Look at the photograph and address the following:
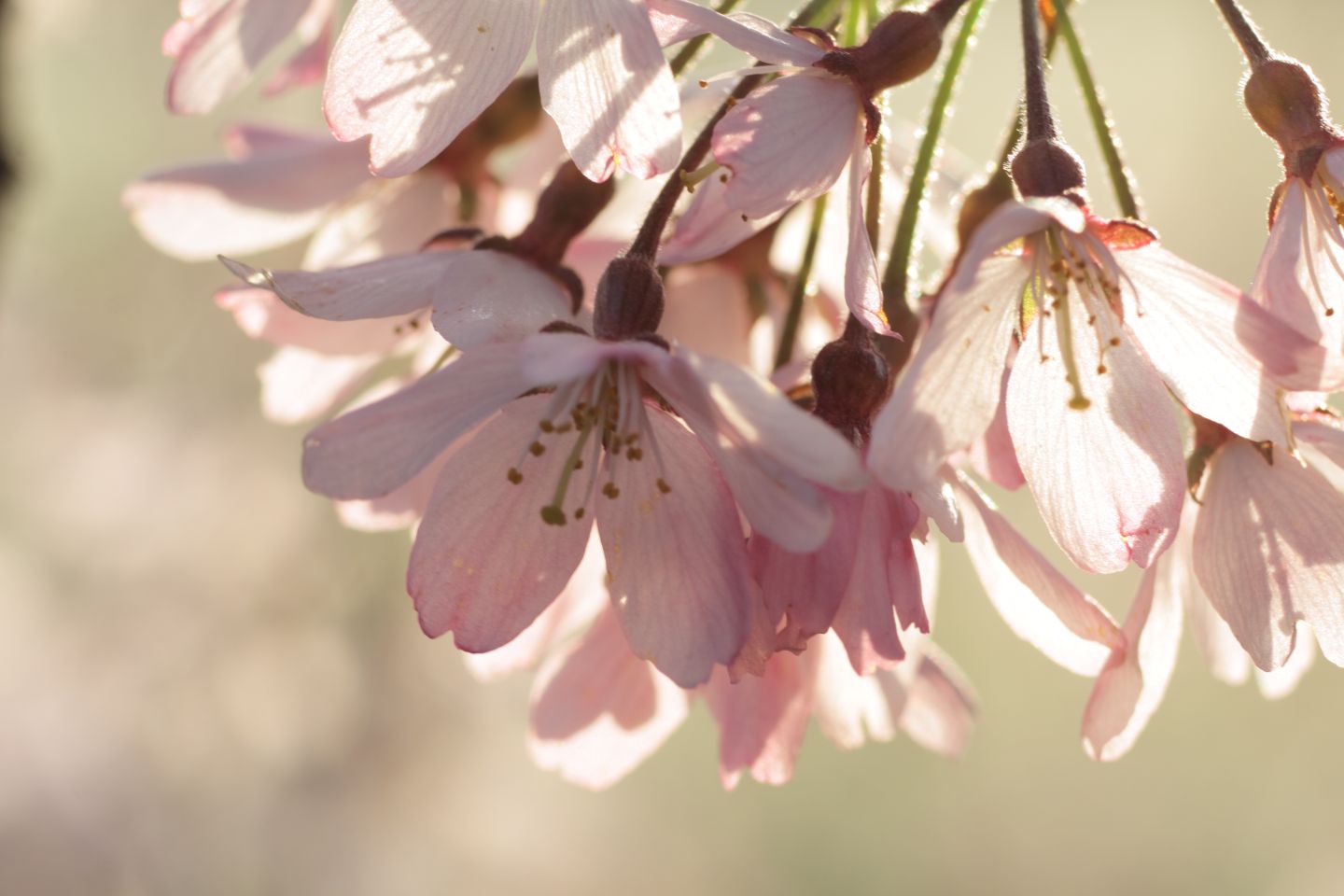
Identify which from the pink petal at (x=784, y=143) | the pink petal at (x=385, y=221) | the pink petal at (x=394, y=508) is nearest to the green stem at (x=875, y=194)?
the pink petal at (x=784, y=143)

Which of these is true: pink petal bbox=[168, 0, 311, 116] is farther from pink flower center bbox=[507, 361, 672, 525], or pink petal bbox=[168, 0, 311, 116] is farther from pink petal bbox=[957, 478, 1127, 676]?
pink petal bbox=[957, 478, 1127, 676]

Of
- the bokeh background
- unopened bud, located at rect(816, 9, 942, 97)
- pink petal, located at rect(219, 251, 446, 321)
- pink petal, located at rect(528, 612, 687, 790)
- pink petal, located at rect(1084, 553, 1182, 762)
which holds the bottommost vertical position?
the bokeh background

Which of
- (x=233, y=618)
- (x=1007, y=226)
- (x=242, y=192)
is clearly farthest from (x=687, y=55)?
(x=233, y=618)

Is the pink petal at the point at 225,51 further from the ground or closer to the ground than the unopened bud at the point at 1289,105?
closer to the ground

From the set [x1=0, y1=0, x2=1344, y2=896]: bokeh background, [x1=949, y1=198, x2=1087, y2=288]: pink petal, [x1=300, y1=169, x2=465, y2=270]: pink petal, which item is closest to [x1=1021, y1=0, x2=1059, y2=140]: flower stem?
[x1=949, y1=198, x2=1087, y2=288]: pink petal

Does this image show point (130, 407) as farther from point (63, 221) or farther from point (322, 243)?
point (322, 243)

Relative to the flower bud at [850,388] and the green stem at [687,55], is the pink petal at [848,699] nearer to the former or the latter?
the flower bud at [850,388]
